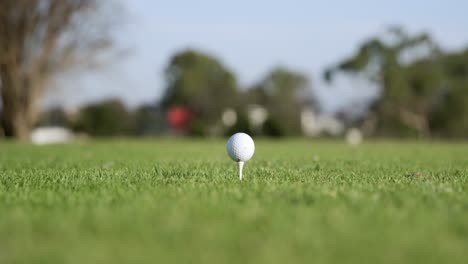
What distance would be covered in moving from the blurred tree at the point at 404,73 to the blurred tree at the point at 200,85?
20665 millimetres

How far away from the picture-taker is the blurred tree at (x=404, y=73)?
5472 centimetres

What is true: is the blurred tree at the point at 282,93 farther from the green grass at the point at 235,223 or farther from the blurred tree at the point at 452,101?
the green grass at the point at 235,223

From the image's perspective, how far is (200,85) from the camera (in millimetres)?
77625

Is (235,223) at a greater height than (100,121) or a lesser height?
lesser

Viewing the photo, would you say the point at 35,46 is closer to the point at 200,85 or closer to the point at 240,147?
the point at 240,147

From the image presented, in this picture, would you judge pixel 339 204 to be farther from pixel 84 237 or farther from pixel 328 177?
pixel 328 177

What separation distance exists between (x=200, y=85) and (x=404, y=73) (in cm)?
3248

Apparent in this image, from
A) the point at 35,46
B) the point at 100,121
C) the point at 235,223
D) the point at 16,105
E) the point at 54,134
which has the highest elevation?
the point at 35,46

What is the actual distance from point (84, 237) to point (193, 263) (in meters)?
0.96

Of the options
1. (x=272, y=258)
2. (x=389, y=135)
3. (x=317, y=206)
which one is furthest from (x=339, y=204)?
(x=389, y=135)

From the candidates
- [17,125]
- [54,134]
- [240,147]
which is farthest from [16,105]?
[54,134]

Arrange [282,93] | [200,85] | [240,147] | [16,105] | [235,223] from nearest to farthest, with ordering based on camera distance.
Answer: [235,223], [240,147], [16,105], [200,85], [282,93]

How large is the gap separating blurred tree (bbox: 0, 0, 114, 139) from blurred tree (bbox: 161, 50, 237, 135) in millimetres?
37738

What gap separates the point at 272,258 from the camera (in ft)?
9.96
